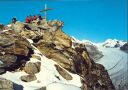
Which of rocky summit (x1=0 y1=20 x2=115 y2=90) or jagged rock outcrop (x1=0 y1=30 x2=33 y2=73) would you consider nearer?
rocky summit (x1=0 y1=20 x2=115 y2=90)

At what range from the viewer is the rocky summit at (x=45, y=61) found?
3872cm

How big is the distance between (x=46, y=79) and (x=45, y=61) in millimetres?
4526

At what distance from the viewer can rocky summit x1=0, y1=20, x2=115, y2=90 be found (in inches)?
1524

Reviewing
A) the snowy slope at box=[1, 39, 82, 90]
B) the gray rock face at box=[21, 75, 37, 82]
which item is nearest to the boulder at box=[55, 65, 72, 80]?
the snowy slope at box=[1, 39, 82, 90]

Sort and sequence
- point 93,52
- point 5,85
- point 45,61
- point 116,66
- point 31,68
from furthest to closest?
point 116,66 → point 93,52 → point 45,61 → point 31,68 → point 5,85

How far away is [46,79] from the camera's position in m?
39.7

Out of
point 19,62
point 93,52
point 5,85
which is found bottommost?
point 5,85

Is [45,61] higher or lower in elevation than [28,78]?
higher

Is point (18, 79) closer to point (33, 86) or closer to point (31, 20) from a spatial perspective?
point (33, 86)

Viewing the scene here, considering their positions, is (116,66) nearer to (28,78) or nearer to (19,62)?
(19,62)

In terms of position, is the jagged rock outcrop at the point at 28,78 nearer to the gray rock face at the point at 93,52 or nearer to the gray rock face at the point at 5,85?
the gray rock face at the point at 5,85

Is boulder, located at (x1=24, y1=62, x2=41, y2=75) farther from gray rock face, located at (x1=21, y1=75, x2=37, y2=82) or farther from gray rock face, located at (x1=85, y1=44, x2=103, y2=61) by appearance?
gray rock face, located at (x1=85, y1=44, x2=103, y2=61)

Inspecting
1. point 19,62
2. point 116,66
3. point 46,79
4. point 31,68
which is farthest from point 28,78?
point 116,66

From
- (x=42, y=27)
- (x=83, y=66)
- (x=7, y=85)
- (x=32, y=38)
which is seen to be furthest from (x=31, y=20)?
(x=7, y=85)
